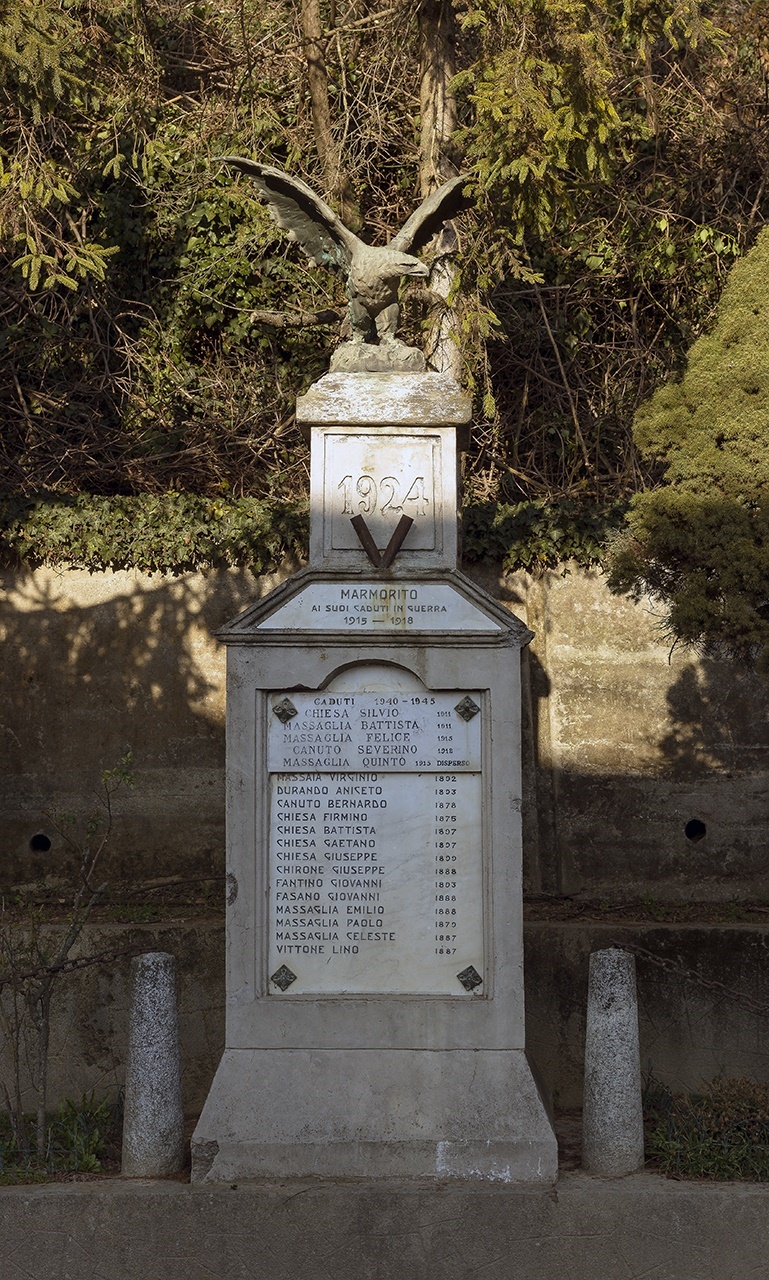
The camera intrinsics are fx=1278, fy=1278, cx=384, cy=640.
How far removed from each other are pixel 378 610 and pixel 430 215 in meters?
2.19

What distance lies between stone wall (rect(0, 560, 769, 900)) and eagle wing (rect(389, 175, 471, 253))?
3.75 m

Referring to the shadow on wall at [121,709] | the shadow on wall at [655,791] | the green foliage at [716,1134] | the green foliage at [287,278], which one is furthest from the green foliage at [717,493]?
the green foliage at [287,278]

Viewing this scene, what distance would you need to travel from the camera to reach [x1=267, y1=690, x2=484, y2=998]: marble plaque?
6.08 meters

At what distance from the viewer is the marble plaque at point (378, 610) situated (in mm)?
6191

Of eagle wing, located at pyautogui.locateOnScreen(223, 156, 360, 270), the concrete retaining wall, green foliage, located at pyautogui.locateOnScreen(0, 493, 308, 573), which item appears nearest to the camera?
eagle wing, located at pyautogui.locateOnScreen(223, 156, 360, 270)

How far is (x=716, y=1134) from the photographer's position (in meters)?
6.13

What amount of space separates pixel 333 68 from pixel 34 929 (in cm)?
946

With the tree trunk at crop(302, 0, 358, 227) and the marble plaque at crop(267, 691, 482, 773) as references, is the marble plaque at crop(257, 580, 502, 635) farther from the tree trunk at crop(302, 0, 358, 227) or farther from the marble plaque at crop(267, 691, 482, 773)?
the tree trunk at crop(302, 0, 358, 227)

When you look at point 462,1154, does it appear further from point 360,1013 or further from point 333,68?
point 333,68

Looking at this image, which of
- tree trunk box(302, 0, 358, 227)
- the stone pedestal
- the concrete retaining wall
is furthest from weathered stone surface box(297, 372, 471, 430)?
tree trunk box(302, 0, 358, 227)

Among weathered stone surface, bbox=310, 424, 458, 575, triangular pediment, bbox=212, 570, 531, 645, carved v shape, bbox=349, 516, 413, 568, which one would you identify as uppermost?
weathered stone surface, bbox=310, 424, 458, 575

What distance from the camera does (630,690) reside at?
9977mm

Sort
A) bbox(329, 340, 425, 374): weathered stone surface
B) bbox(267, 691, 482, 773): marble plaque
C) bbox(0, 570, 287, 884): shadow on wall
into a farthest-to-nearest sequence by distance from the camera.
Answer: bbox(0, 570, 287, 884): shadow on wall < bbox(329, 340, 425, 374): weathered stone surface < bbox(267, 691, 482, 773): marble plaque

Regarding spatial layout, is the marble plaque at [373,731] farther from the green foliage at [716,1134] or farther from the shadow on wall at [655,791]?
the shadow on wall at [655,791]
